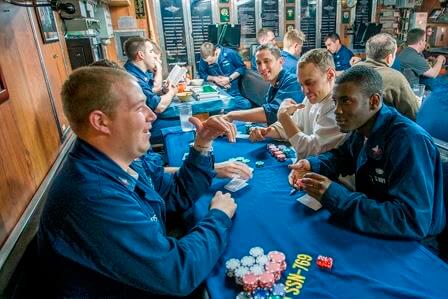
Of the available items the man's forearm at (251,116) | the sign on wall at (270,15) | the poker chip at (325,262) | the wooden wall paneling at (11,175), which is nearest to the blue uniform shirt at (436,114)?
the man's forearm at (251,116)

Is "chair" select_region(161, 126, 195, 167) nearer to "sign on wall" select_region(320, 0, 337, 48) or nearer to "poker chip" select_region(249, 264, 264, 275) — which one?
"poker chip" select_region(249, 264, 264, 275)

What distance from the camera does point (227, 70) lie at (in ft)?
20.1

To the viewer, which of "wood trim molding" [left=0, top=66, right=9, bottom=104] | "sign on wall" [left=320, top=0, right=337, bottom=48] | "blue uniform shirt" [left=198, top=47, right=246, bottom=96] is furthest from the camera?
"sign on wall" [left=320, top=0, right=337, bottom=48]

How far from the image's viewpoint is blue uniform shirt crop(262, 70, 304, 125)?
9.05 feet

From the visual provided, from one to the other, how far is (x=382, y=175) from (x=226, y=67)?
510 centimetres

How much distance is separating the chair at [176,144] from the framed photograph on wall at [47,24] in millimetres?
1154

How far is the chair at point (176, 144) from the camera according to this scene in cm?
228

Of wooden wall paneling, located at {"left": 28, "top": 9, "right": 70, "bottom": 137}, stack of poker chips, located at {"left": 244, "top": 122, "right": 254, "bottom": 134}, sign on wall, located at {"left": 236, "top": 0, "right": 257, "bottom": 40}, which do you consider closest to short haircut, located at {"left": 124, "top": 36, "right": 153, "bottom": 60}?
wooden wall paneling, located at {"left": 28, "top": 9, "right": 70, "bottom": 137}

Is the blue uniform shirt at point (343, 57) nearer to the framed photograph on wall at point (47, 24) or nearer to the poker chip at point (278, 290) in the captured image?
the framed photograph on wall at point (47, 24)

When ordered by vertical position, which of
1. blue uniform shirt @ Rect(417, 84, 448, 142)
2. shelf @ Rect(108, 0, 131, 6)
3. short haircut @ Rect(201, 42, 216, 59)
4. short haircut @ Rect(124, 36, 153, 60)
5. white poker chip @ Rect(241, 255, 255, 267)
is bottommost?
white poker chip @ Rect(241, 255, 255, 267)

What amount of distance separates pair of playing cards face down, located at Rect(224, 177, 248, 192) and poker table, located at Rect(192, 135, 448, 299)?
104 millimetres

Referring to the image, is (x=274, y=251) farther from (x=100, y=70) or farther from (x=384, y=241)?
(x=100, y=70)

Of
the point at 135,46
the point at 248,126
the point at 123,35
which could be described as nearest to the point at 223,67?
the point at 123,35

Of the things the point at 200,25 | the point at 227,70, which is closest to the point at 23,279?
the point at 227,70
